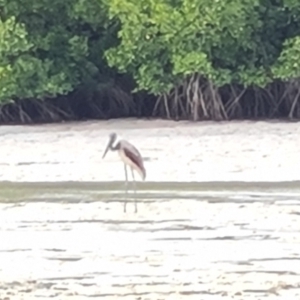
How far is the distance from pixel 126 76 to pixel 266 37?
3079 millimetres

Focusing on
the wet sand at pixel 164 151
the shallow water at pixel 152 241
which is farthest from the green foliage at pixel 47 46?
the shallow water at pixel 152 241

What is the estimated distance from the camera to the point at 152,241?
37.5ft

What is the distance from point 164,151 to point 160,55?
6909 millimetres

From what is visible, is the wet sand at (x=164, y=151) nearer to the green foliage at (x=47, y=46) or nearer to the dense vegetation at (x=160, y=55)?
the green foliage at (x=47, y=46)

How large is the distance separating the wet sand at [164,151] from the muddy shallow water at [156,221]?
0.08 feet

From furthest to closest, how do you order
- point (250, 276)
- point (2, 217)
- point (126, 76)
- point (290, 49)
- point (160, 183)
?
point (126, 76), point (290, 49), point (160, 183), point (2, 217), point (250, 276)

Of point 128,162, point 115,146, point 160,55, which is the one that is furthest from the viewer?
point 160,55

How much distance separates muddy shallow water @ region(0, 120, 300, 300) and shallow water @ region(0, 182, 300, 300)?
0.03 ft

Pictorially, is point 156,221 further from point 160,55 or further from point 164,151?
point 160,55

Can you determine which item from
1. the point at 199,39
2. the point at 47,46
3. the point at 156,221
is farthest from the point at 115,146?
the point at 47,46

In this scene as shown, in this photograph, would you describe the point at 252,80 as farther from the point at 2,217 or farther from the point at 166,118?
the point at 2,217

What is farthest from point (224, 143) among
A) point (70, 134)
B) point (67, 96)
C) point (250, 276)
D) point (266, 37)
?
point (250, 276)

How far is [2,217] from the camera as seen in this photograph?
517 inches

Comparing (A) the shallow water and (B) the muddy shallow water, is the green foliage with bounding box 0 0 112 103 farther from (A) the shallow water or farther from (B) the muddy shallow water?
(A) the shallow water
